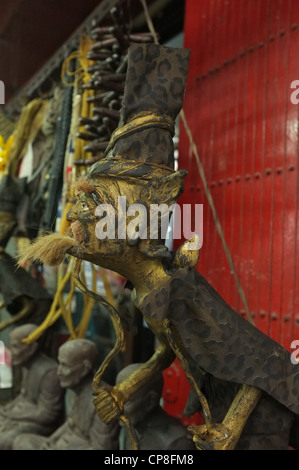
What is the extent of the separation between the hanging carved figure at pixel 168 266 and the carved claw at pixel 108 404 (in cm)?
12

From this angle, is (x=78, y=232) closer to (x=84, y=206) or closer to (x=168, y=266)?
(x=84, y=206)

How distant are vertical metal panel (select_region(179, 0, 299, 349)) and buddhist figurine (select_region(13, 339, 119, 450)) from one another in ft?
1.66

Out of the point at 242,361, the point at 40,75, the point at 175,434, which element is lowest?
the point at 175,434

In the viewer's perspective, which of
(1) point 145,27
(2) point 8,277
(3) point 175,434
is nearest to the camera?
(3) point 175,434

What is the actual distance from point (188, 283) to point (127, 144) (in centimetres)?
32

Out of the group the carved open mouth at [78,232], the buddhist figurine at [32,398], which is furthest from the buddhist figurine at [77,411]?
the carved open mouth at [78,232]

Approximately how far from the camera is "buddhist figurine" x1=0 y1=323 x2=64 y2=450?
6.43ft

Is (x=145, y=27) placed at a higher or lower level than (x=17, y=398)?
higher

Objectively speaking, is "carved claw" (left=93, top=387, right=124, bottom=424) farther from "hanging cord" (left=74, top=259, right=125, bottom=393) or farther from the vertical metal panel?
the vertical metal panel

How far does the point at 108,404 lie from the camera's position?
121 centimetres

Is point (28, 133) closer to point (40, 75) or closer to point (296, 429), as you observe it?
point (40, 75)

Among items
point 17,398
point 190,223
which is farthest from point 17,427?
point 190,223

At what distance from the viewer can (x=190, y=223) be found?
5.75ft

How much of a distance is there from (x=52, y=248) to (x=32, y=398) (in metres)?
1.16
